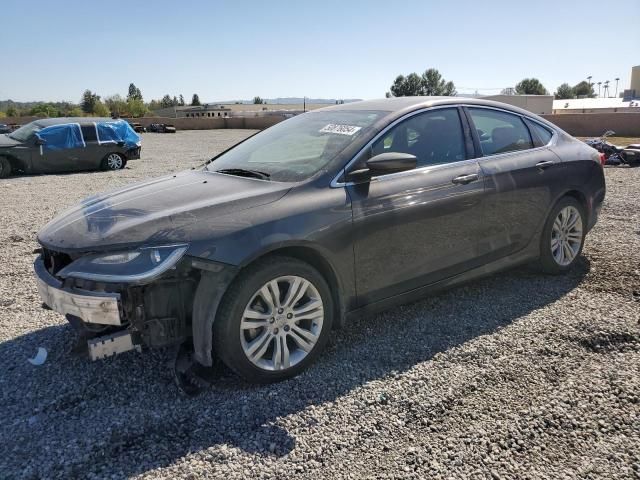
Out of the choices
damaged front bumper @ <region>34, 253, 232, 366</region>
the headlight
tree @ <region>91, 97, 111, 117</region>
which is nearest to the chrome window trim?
damaged front bumper @ <region>34, 253, 232, 366</region>

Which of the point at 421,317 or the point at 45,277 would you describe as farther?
the point at 421,317

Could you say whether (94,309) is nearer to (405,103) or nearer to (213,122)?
(405,103)

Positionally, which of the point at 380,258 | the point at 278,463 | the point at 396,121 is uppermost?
the point at 396,121

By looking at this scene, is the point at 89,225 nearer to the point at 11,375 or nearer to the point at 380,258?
the point at 11,375

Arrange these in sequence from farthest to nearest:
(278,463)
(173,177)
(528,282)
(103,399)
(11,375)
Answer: (528,282), (173,177), (11,375), (103,399), (278,463)

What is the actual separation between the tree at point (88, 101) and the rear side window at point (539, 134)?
85.4m

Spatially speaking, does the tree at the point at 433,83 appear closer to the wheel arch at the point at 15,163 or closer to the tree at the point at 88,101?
the tree at the point at 88,101

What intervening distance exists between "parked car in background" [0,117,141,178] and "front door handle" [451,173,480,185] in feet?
44.5

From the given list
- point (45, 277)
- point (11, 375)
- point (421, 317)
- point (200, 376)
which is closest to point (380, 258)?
point (421, 317)

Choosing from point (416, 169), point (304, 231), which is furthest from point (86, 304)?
point (416, 169)

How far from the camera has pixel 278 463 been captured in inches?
99.9

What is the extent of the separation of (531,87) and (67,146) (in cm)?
10887

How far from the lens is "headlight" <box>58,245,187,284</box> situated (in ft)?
9.13

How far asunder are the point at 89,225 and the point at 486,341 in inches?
110
